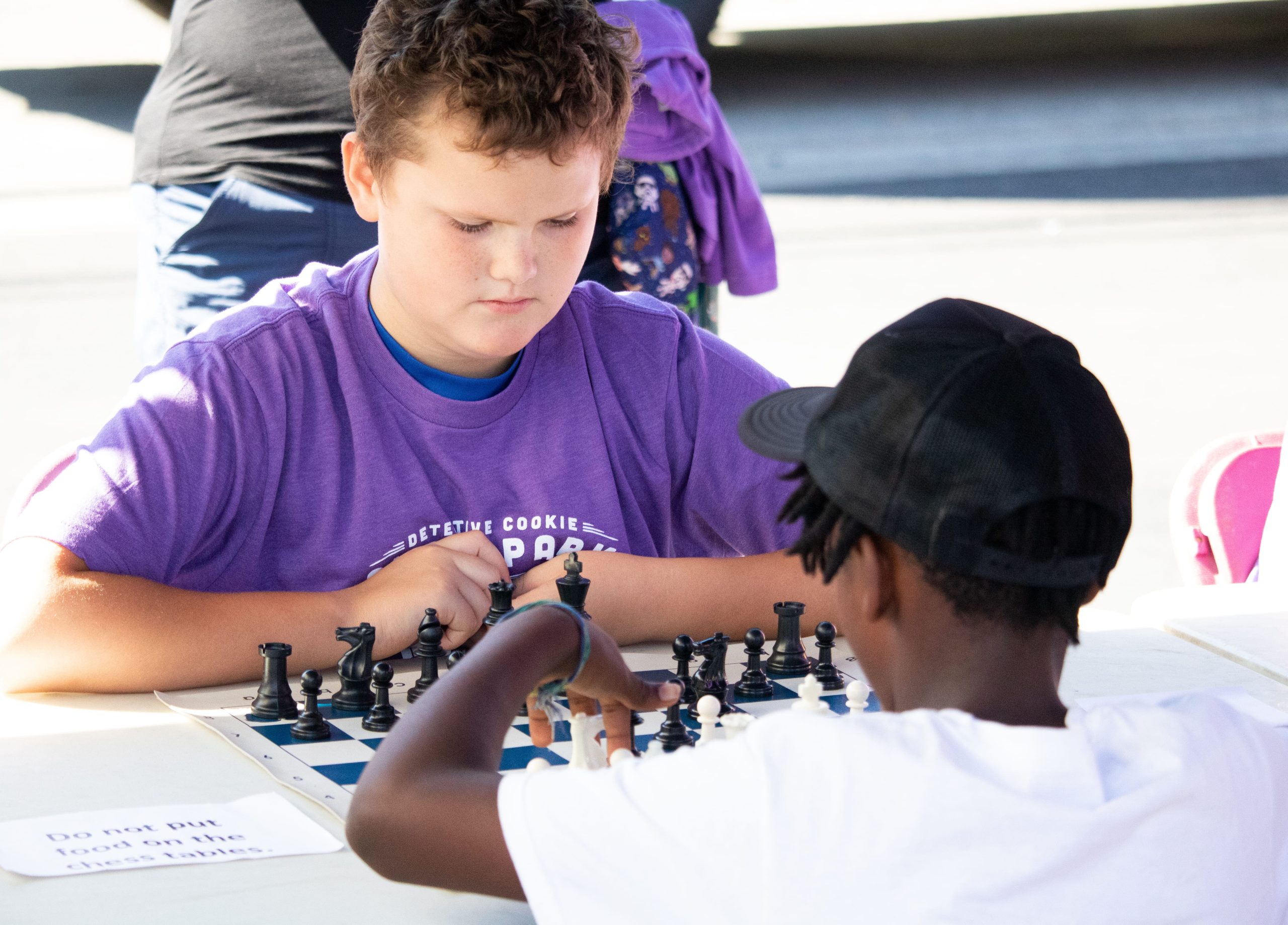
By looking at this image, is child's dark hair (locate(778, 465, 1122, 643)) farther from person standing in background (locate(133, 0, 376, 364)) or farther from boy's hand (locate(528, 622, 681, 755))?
person standing in background (locate(133, 0, 376, 364))

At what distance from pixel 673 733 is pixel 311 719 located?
1.19 feet

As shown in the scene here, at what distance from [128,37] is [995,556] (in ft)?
40.9

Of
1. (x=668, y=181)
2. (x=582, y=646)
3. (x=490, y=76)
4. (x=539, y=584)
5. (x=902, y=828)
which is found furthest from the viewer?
(x=668, y=181)

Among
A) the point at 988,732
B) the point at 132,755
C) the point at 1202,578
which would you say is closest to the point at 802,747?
the point at 988,732

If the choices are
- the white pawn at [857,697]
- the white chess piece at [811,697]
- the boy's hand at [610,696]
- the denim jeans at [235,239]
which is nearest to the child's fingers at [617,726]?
the boy's hand at [610,696]

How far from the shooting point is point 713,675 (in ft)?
5.28

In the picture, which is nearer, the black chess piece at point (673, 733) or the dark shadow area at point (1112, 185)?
the black chess piece at point (673, 733)

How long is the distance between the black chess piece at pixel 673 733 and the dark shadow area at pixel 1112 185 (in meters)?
9.13

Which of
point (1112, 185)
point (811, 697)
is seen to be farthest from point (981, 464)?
point (1112, 185)

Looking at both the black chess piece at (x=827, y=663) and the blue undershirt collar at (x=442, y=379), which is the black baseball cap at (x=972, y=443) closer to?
the black chess piece at (x=827, y=663)

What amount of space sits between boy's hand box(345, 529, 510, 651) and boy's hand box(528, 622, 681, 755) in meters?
0.33

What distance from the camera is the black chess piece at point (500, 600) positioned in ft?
5.49

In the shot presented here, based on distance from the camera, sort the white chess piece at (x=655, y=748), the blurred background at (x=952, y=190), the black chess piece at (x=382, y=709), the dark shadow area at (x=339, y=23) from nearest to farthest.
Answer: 1. the white chess piece at (x=655, y=748)
2. the black chess piece at (x=382, y=709)
3. the dark shadow area at (x=339, y=23)
4. the blurred background at (x=952, y=190)

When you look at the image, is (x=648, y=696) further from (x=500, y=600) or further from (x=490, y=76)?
(x=490, y=76)
